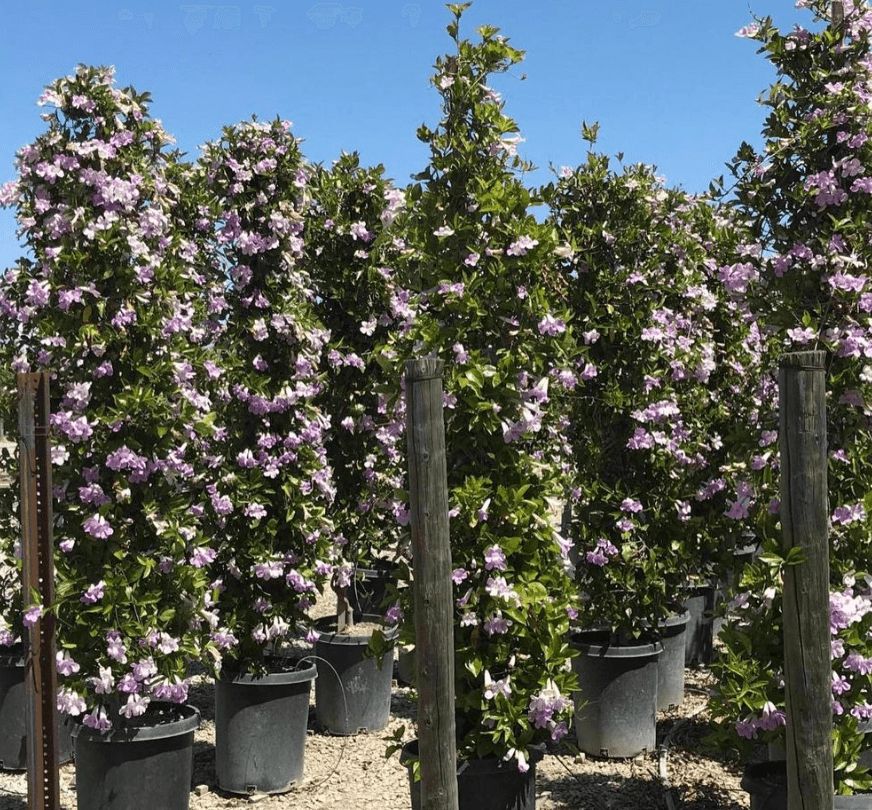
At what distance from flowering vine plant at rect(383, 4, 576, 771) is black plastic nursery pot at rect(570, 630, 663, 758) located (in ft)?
6.15

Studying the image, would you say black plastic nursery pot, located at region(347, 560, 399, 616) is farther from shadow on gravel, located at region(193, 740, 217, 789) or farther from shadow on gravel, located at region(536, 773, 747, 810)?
shadow on gravel, located at region(536, 773, 747, 810)

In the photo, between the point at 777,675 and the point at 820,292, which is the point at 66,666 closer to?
the point at 777,675

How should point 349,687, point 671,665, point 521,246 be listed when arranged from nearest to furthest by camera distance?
point 521,246 → point 349,687 → point 671,665

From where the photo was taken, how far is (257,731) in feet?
19.5

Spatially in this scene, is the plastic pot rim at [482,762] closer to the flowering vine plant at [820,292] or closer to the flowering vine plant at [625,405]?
the flowering vine plant at [820,292]

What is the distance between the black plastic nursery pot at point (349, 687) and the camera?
7.01 m

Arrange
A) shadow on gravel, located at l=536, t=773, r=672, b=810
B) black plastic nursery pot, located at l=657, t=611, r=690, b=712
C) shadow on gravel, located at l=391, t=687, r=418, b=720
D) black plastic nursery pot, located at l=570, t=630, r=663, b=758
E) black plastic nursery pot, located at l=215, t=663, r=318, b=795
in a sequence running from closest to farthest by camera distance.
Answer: shadow on gravel, located at l=536, t=773, r=672, b=810 < black plastic nursery pot, located at l=215, t=663, r=318, b=795 < black plastic nursery pot, located at l=570, t=630, r=663, b=758 < black plastic nursery pot, located at l=657, t=611, r=690, b=712 < shadow on gravel, located at l=391, t=687, r=418, b=720

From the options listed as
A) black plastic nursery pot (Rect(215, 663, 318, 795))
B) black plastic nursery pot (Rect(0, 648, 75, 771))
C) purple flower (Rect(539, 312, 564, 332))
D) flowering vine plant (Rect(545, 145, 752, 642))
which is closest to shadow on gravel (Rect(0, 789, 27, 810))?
black plastic nursery pot (Rect(0, 648, 75, 771))

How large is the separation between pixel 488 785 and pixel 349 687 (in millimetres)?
3012

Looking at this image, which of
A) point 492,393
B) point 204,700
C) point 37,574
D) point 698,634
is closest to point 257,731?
point 204,700

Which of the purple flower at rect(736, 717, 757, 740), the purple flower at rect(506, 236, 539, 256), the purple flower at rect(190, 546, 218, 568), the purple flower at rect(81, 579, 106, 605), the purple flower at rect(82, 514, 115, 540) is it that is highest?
the purple flower at rect(506, 236, 539, 256)

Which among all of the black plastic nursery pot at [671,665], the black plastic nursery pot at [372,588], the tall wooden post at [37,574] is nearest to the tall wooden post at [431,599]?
the tall wooden post at [37,574]

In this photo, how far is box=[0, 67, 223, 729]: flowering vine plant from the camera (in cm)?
493

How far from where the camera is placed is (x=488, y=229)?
4555mm
